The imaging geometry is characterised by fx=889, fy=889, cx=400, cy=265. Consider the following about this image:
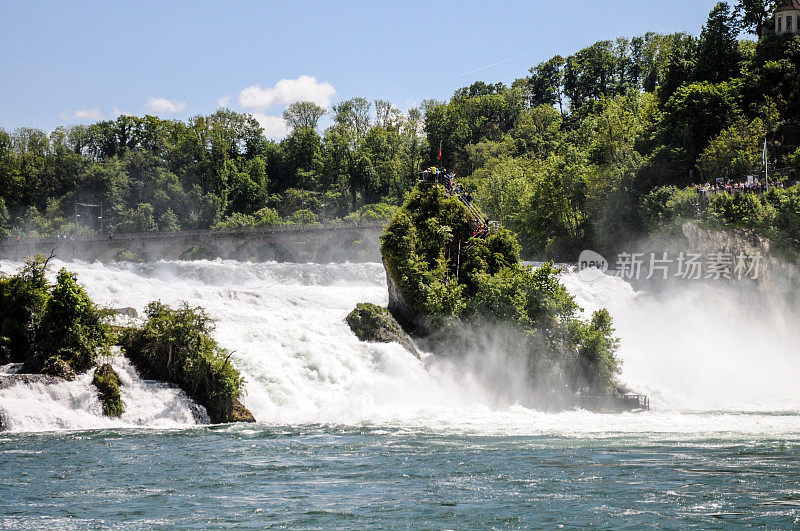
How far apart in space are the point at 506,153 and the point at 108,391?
91771mm

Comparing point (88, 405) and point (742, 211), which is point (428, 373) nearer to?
point (88, 405)

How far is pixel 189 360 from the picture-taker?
30203mm

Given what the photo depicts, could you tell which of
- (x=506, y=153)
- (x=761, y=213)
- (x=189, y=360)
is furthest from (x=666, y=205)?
(x=506, y=153)

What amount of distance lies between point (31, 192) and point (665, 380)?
314ft

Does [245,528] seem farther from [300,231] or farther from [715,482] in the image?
[300,231]

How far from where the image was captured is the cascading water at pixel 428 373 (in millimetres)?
29469

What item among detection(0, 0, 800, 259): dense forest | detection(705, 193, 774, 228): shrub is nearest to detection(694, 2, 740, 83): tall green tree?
detection(0, 0, 800, 259): dense forest

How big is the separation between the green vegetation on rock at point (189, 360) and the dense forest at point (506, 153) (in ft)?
129

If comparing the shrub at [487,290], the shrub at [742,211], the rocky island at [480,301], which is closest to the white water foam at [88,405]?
the rocky island at [480,301]

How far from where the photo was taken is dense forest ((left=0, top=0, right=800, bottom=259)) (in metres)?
70.2

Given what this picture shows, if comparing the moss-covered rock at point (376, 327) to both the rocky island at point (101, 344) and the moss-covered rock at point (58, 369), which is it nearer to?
the rocky island at point (101, 344)

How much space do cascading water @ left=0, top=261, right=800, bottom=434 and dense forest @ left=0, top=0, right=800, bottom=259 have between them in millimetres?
9620

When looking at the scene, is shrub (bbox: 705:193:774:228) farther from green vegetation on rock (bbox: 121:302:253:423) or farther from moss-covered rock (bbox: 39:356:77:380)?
moss-covered rock (bbox: 39:356:77:380)

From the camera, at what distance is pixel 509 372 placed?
3781 centimetres
